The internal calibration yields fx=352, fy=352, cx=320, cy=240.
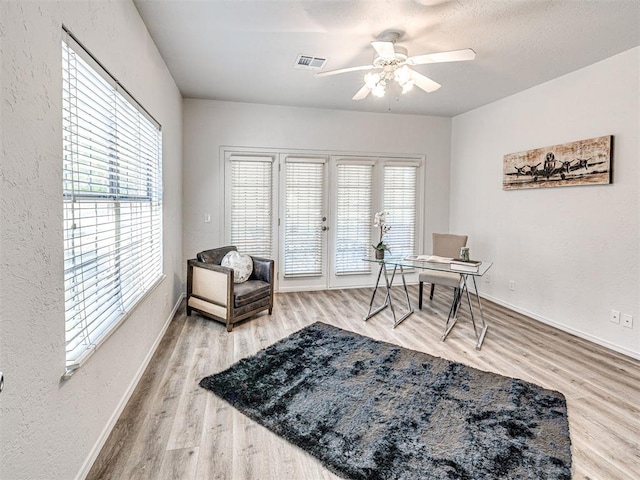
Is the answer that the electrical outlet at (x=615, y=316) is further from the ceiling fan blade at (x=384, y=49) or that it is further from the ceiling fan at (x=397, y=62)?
the ceiling fan blade at (x=384, y=49)

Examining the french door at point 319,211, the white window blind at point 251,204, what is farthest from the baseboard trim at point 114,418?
the french door at point 319,211

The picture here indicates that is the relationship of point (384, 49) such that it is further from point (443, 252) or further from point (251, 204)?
point (251, 204)

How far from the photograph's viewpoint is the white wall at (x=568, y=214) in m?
3.18

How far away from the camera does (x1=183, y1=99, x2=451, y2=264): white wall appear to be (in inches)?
191

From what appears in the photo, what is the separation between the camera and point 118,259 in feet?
7.29

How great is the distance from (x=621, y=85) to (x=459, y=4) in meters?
1.94

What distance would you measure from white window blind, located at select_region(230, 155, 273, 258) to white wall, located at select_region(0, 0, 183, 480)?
3.02m

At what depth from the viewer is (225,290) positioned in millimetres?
3619

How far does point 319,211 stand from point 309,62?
2.29m

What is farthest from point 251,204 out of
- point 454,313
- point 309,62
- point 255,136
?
point 454,313

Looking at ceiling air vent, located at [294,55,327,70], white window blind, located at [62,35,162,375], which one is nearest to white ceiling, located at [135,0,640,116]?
ceiling air vent, located at [294,55,327,70]

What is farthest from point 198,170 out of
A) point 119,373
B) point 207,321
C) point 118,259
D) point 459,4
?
point 459,4

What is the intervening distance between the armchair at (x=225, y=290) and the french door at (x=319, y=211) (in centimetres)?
101

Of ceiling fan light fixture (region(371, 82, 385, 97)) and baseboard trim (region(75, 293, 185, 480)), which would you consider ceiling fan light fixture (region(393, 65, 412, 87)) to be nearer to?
ceiling fan light fixture (region(371, 82, 385, 97))
